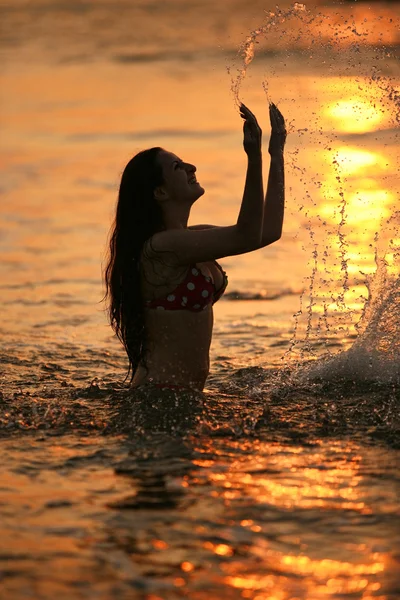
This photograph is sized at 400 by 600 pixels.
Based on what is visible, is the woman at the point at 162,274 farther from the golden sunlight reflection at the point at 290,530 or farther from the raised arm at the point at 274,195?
the golden sunlight reflection at the point at 290,530

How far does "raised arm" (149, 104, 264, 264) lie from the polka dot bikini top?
0.15 meters

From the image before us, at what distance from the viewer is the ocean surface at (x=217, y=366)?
450 centimetres

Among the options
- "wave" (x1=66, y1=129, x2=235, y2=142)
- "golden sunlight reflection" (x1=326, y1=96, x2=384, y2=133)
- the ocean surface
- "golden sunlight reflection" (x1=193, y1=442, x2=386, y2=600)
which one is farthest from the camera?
"wave" (x1=66, y1=129, x2=235, y2=142)

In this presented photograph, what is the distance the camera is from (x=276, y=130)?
20.4 feet

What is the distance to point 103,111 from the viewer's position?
53.8 feet

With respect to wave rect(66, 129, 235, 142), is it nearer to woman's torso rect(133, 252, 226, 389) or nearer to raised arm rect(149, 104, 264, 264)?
woman's torso rect(133, 252, 226, 389)

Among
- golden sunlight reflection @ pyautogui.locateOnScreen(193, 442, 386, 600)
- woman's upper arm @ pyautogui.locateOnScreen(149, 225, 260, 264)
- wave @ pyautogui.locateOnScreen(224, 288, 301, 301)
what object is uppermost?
woman's upper arm @ pyautogui.locateOnScreen(149, 225, 260, 264)

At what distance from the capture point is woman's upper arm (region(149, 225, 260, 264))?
579 centimetres

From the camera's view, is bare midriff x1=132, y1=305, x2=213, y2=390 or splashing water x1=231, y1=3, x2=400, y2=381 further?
splashing water x1=231, y1=3, x2=400, y2=381

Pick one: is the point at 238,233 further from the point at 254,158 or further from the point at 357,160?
the point at 357,160

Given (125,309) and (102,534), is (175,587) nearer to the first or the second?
(102,534)

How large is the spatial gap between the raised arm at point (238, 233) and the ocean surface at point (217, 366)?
72 centimetres

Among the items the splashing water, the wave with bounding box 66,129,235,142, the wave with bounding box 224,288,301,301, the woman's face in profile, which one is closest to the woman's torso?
the woman's face in profile

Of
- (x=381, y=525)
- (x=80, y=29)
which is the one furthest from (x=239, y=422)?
(x=80, y=29)
